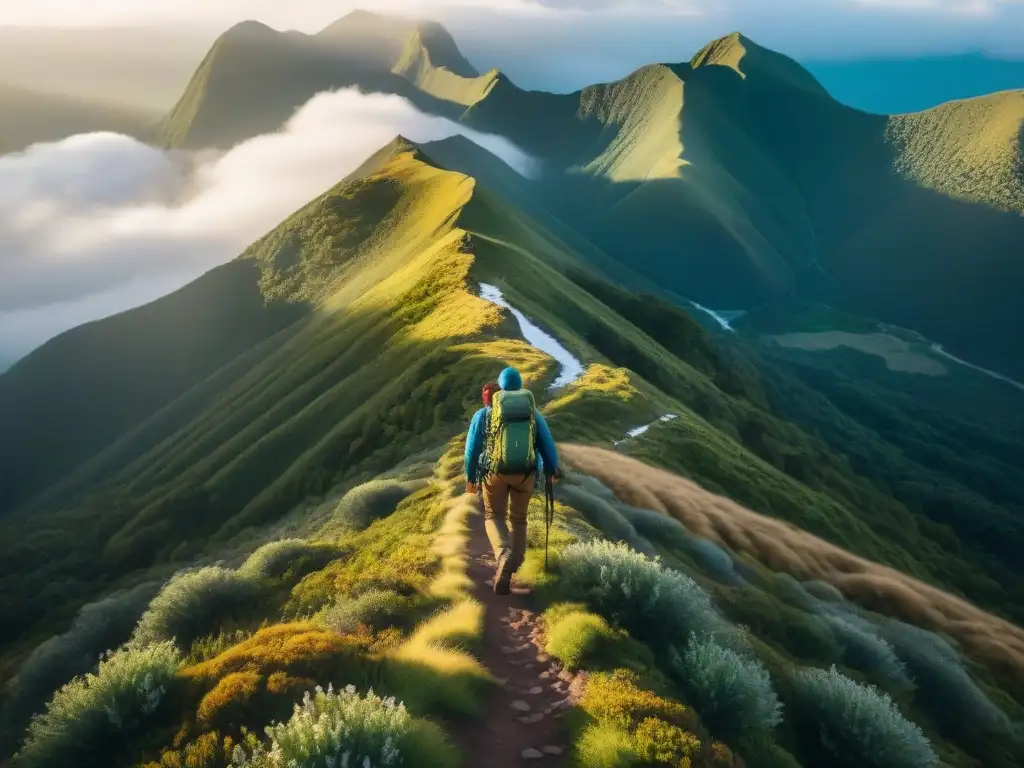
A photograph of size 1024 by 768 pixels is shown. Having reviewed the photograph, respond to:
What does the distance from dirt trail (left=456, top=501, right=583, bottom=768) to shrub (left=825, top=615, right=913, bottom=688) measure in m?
9.17

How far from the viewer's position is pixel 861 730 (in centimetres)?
1138

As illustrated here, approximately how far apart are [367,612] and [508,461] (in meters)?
3.44

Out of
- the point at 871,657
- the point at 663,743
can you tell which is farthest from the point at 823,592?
Answer: the point at 663,743

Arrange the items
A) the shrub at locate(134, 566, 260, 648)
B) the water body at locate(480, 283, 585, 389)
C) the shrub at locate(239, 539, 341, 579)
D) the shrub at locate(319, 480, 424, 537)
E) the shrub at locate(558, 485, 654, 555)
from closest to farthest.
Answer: the shrub at locate(134, 566, 260, 648) → the shrub at locate(239, 539, 341, 579) → the shrub at locate(558, 485, 654, 555) → the shrub at locate(319, 480, 424, 537) → the water body at locate(480, 283, 585, 389)

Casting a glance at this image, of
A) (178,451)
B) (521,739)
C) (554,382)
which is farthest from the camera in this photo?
(178,451)

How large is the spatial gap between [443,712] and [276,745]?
94.4 inches

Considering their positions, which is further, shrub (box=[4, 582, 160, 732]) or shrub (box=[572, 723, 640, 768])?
shrub (box=[4, 582, 160, 732])

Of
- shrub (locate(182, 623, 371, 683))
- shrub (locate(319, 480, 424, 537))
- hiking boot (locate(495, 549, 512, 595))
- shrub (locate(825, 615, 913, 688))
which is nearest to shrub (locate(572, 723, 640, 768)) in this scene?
shrub (locate(182, 623, 371, 683))

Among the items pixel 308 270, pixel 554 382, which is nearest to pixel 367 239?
pixel 308 270

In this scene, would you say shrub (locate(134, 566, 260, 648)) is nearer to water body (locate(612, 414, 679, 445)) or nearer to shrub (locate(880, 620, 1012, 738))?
shrub (locate(880, 620, 1012, 738))

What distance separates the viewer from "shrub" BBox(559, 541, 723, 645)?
11883 millimetres

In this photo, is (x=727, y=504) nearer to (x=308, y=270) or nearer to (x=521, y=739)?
(x=521, y=739)

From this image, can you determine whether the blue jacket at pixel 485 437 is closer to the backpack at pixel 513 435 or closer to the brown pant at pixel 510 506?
the backpack at pixel 513 435

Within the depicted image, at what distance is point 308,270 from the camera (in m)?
171
